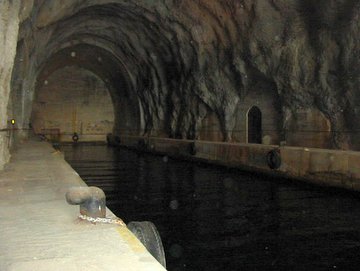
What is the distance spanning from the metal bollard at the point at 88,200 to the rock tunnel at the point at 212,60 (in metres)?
5.11

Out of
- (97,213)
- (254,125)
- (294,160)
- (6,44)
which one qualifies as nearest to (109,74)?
(254,125)

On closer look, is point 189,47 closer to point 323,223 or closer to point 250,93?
point 250,93

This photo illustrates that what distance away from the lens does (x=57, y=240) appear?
3742 mm

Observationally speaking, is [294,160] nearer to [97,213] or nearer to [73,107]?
[97,213]

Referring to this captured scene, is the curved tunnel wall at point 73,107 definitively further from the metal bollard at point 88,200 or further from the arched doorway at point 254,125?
the metal bollard at point 88,200

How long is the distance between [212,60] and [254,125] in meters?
3.65

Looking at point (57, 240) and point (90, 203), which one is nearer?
point (57, 240)

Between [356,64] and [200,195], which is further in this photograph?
[356,64]

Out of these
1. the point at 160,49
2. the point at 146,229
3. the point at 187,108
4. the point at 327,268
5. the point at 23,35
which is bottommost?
the point at 327,268

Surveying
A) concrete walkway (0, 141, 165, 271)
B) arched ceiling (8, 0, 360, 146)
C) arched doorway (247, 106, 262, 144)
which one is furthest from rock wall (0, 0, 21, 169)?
arched doorway (247, 106, 262, 144)

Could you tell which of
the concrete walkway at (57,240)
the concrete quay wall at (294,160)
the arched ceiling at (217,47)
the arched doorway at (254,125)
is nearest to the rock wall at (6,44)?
the concrete walkway at (57,240)

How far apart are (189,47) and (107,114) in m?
18.6

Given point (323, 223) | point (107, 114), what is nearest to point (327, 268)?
point (323, 223)

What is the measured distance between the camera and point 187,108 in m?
23.8
